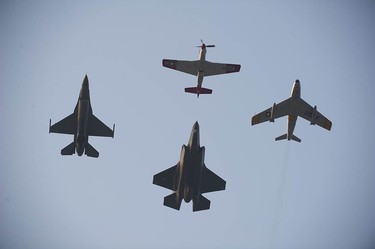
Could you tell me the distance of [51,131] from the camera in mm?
49156

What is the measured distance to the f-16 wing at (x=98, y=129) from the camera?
49.4 meters

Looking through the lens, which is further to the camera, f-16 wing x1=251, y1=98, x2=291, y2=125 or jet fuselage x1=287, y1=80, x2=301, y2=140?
f-16 wing x1=251, y1=98, x2=291, y2=125

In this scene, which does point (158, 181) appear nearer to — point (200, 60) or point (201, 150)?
point (201, 150)

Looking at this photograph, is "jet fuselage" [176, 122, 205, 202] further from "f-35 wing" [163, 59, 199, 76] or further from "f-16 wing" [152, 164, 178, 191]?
"f-35 wing" [163, 59, 199, 76]

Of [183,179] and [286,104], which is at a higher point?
[286,104]

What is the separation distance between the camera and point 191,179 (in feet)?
144

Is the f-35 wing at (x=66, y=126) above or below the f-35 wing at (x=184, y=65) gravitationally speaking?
below

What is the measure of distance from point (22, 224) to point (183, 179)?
114m

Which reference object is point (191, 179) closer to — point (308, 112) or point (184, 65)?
point (308, 112)

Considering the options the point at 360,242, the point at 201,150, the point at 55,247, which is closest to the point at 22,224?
the point at 55,247

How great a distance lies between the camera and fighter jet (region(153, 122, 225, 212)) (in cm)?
4231

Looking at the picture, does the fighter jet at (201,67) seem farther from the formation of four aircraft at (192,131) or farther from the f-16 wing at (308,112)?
the f-16 wing at (308,112)

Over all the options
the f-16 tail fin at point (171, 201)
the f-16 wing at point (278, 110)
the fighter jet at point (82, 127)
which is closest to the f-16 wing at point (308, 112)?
the f-16 wing at point (278, 110)

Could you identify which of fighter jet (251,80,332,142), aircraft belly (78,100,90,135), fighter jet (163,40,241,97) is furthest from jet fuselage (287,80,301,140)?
aircraft belly (78,100,90,135)
